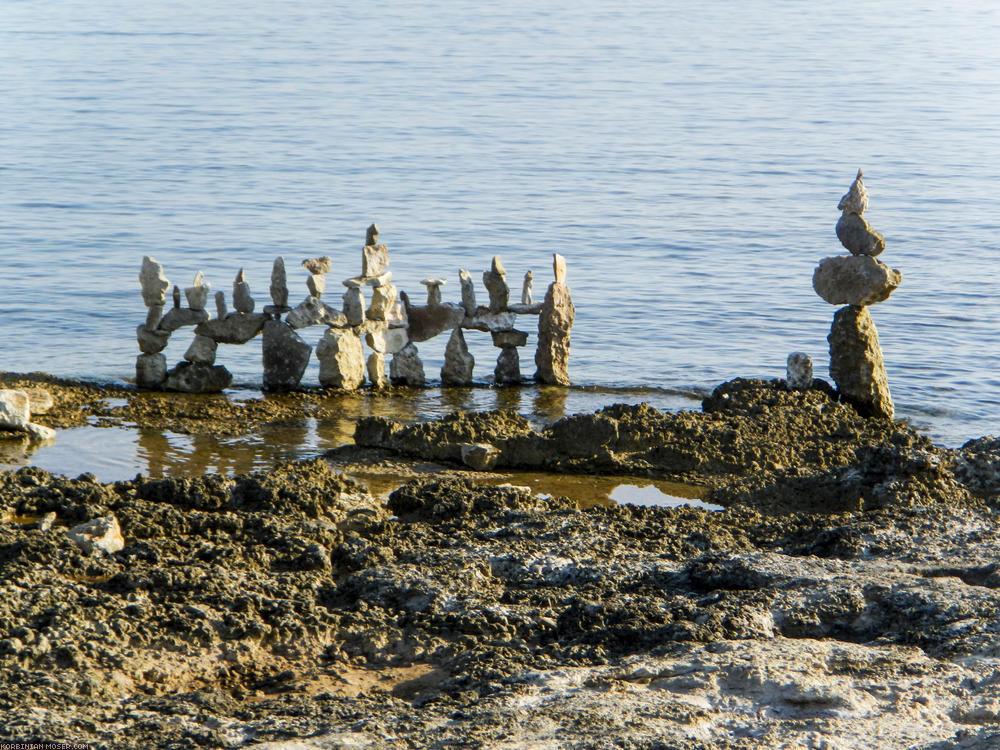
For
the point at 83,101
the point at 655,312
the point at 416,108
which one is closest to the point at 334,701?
the point at 655,312

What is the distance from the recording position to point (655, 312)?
78.4 ft

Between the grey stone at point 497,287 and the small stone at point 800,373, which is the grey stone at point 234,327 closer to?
the grey stone at point 497,287

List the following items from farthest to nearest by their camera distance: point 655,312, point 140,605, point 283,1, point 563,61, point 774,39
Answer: point 283,1
point 774,39
point 563,61
point 655,312
point 140,605

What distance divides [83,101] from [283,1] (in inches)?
2294

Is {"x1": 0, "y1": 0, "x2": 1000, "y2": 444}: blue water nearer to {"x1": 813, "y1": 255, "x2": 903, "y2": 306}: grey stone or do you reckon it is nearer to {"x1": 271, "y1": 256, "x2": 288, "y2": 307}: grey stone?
{"x1": 813, "y1": 255, "x2": 903, "y2": 306}: grey stone

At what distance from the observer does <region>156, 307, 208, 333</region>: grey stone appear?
52.2ft

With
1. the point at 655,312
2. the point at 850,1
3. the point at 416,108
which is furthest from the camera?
the point at 850,1

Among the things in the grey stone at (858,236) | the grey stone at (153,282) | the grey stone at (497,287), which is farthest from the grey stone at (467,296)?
the grey stone at (858,236)

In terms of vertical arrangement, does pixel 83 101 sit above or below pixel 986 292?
above

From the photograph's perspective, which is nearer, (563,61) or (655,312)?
(655,312)

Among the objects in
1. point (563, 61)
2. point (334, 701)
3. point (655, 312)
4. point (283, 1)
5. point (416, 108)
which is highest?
point (283, 1)

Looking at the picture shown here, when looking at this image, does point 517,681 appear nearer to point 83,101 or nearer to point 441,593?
point 441,593

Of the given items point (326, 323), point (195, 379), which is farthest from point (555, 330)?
point (195, 379)

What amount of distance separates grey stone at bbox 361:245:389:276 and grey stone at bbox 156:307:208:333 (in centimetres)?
193
